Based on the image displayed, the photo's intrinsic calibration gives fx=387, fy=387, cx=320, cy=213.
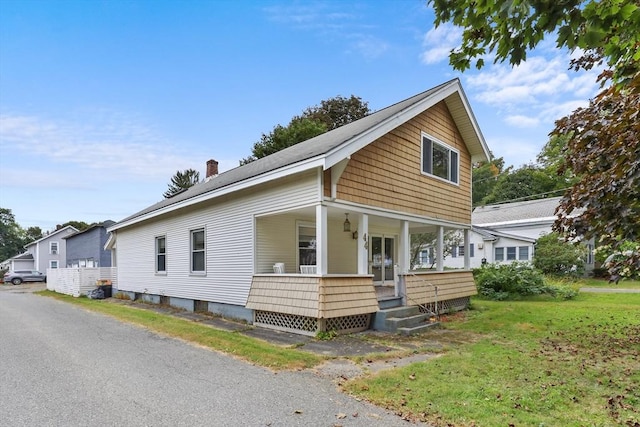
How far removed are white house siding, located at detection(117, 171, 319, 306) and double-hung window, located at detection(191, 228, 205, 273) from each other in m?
0.18

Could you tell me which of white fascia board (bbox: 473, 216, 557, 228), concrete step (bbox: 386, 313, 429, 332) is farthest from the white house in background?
concrete step (bbox: 386, 313, 429, 332)

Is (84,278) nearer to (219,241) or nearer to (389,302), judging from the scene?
(219,241)

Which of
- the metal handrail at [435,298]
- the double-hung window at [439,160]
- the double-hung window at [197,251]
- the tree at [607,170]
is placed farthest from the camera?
the double-hung window at [197,251]

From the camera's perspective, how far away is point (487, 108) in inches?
589

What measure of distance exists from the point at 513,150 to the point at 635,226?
1848 inches

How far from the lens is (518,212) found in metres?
29.4

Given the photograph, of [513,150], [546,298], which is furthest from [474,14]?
[513,150]

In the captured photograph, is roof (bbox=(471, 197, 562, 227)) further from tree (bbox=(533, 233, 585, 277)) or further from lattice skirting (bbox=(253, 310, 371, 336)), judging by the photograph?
A: lattice skirting (bbox=(253, 310, 371, 336))

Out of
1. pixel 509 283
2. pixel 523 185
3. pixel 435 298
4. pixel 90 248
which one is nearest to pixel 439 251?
pixel 435 298

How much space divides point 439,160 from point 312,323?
270 inches

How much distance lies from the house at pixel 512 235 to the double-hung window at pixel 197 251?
1751cm

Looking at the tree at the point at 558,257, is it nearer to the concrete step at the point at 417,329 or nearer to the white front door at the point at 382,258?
the white front door at the point at 382,258

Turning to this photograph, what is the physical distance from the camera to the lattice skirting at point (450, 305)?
1080 centimetres

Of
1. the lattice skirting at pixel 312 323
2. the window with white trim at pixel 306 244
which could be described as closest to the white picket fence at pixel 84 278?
the window with white trim at pixel 306 244
